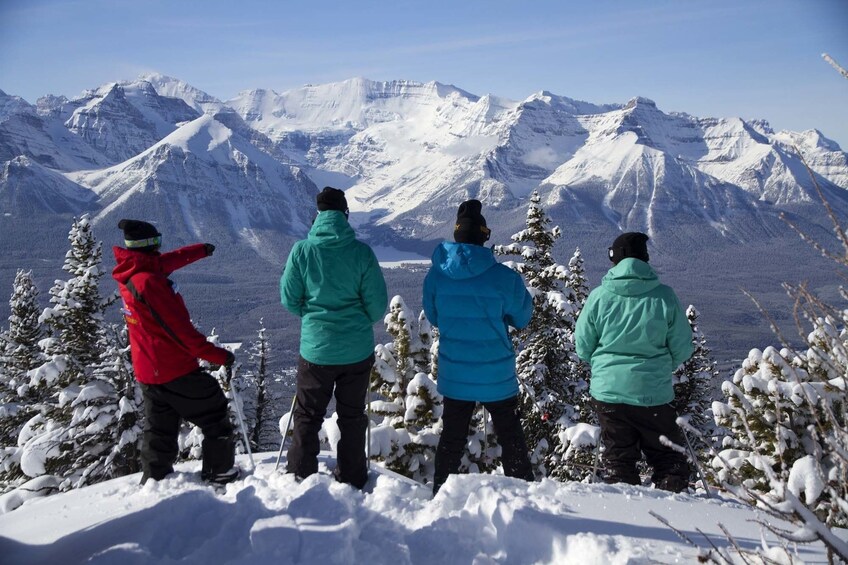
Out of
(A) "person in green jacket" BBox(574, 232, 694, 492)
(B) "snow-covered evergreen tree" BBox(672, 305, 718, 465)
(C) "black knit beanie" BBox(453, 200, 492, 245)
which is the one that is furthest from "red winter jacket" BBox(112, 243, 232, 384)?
(B) "snow-covered evergreen tree" BBox(672, 305, 718, 465)

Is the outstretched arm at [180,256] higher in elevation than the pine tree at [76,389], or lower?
higher

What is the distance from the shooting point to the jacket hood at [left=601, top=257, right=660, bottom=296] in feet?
17.0

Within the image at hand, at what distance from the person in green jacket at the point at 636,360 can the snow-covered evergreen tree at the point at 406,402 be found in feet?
9.67

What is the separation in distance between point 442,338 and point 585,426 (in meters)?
3.25

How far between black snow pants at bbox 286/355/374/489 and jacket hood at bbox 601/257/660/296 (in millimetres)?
2426

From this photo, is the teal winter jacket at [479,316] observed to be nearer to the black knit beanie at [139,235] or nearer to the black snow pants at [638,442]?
the black snow pants at [638,442]

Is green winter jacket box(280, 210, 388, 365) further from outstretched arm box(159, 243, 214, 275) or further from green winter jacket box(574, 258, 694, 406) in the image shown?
green winter jacket box(574, 258, 694, 406)

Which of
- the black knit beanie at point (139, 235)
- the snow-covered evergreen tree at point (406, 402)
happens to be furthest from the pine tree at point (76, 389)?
the black knit beanie at point (139, 235)

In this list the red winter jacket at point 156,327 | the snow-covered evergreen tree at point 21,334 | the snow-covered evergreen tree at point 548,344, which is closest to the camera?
the red winter jacket at point 156,327

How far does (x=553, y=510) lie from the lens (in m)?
3.95

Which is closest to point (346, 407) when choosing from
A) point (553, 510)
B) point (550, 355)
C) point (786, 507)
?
point (553, 510)

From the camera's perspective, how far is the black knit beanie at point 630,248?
530 cm

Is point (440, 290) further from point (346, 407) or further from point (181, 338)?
point (181, 338)

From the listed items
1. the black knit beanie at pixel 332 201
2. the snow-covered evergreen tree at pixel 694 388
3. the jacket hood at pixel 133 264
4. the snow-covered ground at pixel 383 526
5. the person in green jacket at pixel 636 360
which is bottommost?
the snow-covered evergreen tree at pixel 694 388
